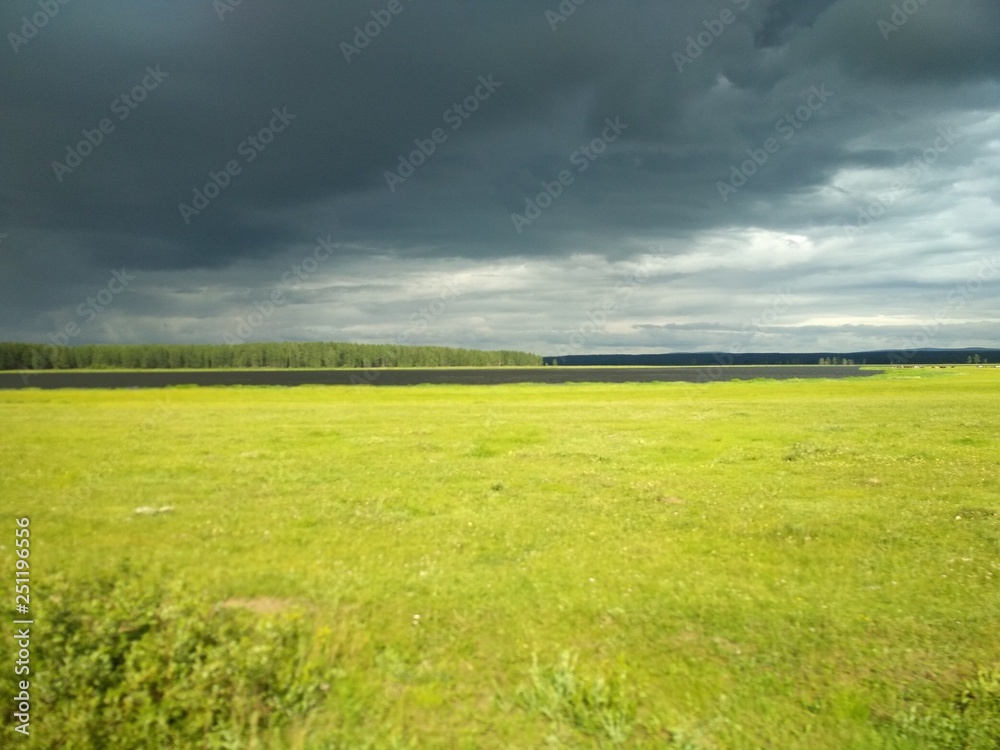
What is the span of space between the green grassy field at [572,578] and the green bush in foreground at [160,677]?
5.9 inches

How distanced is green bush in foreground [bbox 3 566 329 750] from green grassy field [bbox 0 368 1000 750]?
0.15 metres

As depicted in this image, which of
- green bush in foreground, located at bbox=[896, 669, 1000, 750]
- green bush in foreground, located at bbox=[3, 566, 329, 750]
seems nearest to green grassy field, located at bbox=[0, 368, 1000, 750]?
green bush in foreground, located at bbox=[896, 669, 1000, 750]

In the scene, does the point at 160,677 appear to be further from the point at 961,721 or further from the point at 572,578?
the point at 961,721

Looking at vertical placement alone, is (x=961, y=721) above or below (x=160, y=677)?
below

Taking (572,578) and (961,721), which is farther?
(572,578)

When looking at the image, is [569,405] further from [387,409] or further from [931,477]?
[931,477]

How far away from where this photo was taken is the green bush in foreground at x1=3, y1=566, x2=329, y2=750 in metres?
8.05

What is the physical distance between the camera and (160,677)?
849cm

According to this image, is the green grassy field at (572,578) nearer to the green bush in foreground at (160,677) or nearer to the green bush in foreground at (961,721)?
the green bush in foreground at (961,721)

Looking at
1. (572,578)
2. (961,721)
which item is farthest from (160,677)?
(961,721)

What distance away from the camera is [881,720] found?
8625mm

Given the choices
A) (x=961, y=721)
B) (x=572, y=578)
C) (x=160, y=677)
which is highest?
(x=160, y=677)

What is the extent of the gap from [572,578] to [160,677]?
7913 mm

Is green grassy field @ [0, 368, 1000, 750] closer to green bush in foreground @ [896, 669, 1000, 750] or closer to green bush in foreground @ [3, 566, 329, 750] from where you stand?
green bush in foreground @ [896, 669, 1000, 750]
